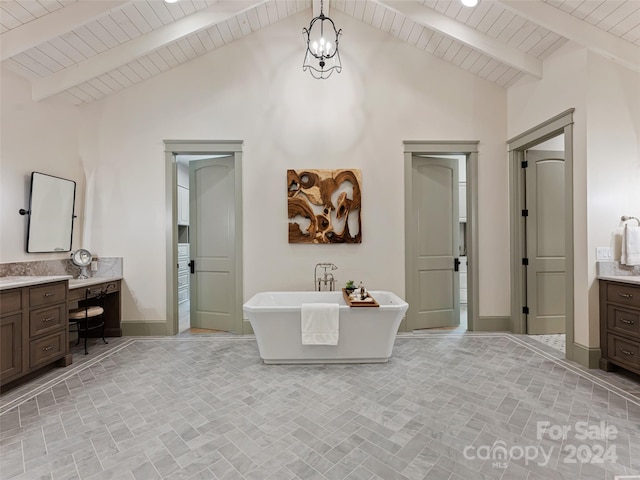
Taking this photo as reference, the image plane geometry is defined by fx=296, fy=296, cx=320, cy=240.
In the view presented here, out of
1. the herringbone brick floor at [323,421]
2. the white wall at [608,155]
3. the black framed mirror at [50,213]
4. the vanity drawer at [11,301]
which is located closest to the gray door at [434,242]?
the herringbone brick floor at [323,421]

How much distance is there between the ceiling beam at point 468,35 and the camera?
3338 millimetres

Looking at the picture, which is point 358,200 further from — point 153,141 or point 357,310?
point 153,141

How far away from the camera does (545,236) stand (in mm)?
3814

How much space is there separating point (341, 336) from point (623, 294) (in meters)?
2.52

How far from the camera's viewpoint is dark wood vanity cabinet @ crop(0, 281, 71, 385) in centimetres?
236

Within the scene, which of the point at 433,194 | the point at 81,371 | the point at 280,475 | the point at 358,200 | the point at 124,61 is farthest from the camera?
the point at 433,194

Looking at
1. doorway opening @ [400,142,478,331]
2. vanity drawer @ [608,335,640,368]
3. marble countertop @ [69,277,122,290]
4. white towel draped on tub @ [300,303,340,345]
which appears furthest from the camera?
doorway opening @ [400,142,478,331]

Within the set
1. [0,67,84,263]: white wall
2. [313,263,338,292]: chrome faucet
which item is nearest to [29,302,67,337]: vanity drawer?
[0,67,84,263]: white wall

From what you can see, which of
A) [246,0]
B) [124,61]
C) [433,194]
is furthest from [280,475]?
[246,0]

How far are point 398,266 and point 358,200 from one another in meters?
1.02

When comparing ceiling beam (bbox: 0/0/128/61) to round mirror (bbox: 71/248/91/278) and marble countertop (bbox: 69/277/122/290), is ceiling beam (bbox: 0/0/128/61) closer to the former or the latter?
round mirror (bbox: 71/248/91/278)

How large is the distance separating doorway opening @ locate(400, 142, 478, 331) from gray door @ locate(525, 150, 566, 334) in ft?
2.16

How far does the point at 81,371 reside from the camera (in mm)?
2801

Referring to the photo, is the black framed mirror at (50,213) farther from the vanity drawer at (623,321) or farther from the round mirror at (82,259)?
the vanity drawer at (623,321)
